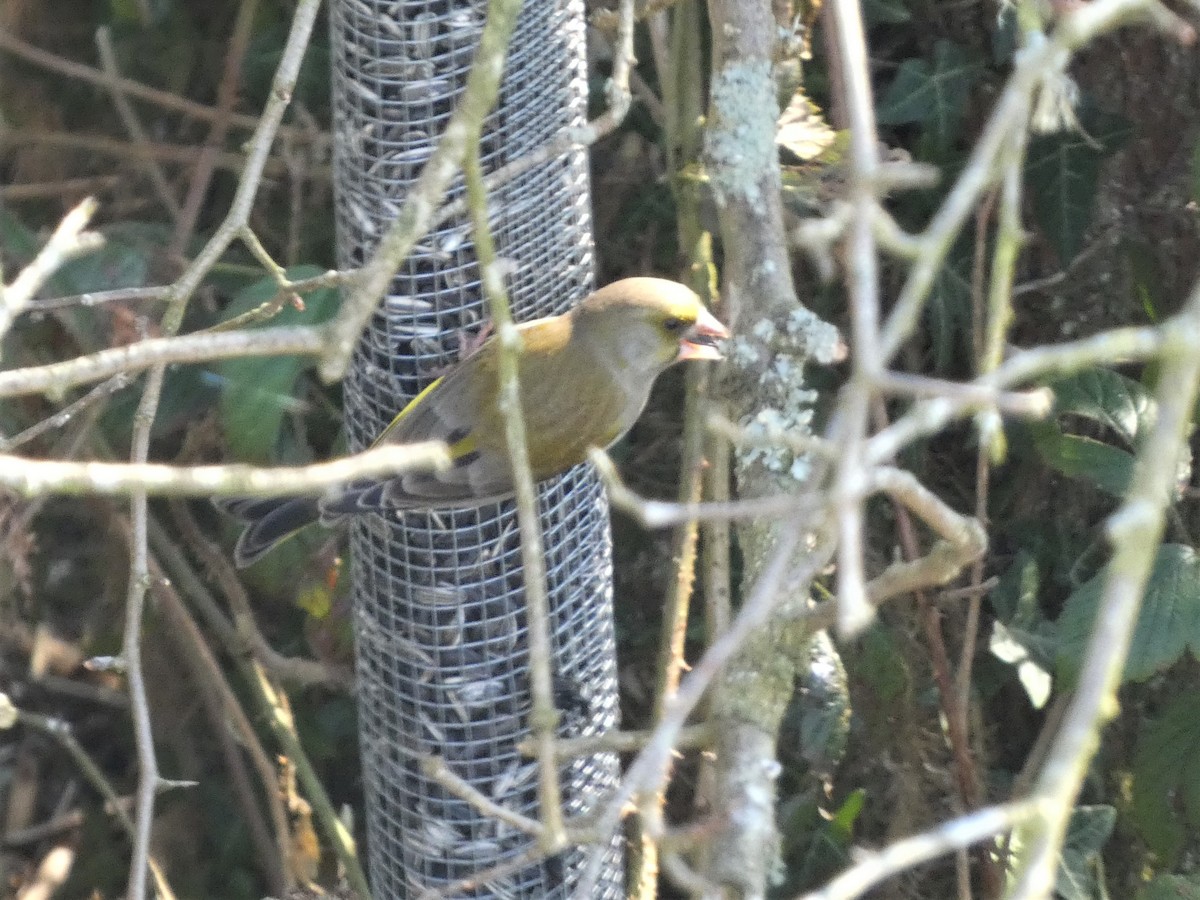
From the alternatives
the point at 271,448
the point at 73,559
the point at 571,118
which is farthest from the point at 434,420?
the point at 73,559

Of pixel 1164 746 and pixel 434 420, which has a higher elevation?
pixel 434 420

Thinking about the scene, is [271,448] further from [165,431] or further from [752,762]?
[752,762]

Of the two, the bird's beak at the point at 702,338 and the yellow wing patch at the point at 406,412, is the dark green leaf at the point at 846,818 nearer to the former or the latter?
the bird's beak at the point at 702,338

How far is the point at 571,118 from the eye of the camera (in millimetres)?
2852

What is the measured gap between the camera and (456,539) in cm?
287

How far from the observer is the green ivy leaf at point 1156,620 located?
239 cm

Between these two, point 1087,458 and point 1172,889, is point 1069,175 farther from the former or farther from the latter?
point 1172,889

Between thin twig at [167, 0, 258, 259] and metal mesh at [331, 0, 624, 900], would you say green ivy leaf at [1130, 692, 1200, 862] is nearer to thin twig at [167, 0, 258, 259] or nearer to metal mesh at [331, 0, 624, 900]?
metal mesh at [331, 0, 624, 900]

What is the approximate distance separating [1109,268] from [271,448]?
67.1 inches

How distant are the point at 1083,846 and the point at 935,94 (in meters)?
1.43

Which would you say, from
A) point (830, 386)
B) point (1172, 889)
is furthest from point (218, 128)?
point (1172, 889)

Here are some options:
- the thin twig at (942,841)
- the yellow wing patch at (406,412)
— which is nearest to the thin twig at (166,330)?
the yellow wing patch at (406,412)

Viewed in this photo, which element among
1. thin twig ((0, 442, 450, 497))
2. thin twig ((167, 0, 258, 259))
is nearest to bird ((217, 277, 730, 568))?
thin twig ((167, 0, 258, 259))

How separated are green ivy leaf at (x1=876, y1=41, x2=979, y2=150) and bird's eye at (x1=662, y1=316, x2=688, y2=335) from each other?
624mm
